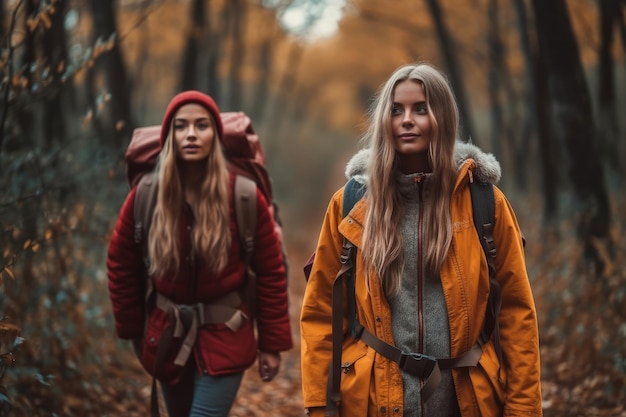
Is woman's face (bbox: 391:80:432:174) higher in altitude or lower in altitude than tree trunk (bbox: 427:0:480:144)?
lower

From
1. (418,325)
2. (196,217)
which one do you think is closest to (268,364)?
(196,217)

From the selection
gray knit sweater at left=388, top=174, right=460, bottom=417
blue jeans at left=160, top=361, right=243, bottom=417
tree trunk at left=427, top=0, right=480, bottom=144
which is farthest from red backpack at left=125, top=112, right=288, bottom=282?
tree trunk at left=427, top=0, right=480, bottom=144

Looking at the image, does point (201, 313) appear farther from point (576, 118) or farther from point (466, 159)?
point (576, 118)

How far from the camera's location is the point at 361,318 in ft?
9.93

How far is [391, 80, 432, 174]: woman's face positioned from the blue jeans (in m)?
1.68

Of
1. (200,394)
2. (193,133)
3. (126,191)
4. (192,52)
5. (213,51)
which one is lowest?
(200,394)

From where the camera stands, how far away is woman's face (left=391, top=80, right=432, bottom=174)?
2.99 meters

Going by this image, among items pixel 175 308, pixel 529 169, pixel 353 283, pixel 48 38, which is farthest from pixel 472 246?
pixel 529 169

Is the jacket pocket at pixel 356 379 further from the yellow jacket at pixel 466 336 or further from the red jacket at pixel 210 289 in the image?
the red jacket at pixel 210 289

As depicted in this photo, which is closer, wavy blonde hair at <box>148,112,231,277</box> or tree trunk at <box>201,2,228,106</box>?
wavy blonde hair at <box>148,112,231,277</box>

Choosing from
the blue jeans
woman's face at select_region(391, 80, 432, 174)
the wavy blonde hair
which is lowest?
the blue jeans

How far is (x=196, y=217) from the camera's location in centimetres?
397

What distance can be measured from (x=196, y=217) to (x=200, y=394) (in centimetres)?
96

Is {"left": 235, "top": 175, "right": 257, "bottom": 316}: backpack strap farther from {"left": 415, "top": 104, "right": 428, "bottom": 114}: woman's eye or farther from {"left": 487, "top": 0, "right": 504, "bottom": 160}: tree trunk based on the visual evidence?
{"left": 487, "top": 0, "right": 504, "bottom": 160}: tree trunk
